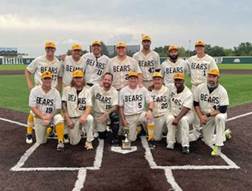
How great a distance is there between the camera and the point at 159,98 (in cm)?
756

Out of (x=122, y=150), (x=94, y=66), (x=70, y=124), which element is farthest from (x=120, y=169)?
(x=94, y=66)

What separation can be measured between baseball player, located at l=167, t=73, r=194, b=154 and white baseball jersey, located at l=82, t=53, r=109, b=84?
1.60 m

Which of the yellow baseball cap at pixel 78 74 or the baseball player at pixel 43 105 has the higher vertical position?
the yellow baseball cap at pixel 78 74

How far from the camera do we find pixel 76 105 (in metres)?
7.35

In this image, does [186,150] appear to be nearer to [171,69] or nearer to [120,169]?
[120,169]

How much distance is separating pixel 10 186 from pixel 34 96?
2.62 meters

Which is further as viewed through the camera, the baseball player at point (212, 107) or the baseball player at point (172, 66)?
the baseball player at point (172, 66)

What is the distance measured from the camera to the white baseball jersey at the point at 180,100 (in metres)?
7.14

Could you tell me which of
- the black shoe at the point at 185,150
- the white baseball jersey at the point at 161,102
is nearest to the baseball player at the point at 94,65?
the white baseball jersey at the point at 161,102

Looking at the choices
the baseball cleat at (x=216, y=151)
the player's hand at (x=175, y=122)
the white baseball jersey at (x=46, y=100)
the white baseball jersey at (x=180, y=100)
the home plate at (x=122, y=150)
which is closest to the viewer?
the baseball cleat at (x=216, y=151)

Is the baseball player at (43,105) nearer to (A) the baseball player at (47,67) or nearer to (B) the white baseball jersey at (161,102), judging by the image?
(A) the baseball player at (47,67)

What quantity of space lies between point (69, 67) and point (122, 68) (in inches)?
44.7

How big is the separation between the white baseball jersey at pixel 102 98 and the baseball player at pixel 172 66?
122 centimetres

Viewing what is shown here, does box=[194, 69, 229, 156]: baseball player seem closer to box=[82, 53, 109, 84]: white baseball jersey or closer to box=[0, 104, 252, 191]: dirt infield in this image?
box=[0, 104, 252, 191]: dirt infield
